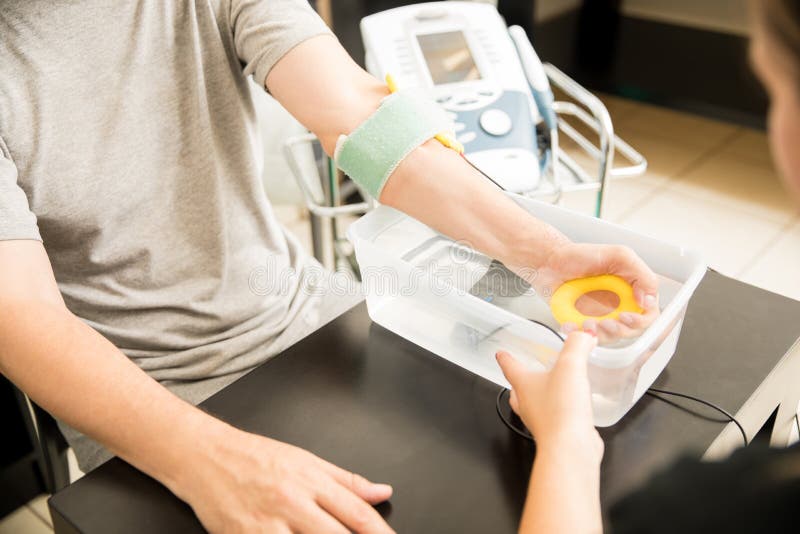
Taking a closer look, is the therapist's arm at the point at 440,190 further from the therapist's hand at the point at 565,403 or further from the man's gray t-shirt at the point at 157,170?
the therapist's hand at the point at 565,403

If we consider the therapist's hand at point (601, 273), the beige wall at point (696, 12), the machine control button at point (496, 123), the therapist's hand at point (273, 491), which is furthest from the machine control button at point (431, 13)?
the beige wall at point (696, 12)

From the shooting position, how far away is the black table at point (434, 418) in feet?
2.13

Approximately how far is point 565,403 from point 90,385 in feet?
1.42

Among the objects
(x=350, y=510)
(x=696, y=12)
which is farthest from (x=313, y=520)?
(x=696, y=12)

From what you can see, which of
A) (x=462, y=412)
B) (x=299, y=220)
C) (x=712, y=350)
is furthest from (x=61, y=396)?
(x=299, y=220)

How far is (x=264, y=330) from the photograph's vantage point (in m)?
0.99

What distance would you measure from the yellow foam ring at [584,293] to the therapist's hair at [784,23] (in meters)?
0.36

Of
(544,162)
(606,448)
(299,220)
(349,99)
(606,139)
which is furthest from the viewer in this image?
(299,220)

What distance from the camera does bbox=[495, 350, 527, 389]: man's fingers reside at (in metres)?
0.68

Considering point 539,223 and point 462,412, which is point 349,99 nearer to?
point 539,223

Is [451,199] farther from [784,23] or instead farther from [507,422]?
[784,23]

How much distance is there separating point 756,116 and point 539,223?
199 centimetres

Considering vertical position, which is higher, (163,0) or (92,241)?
(163,0)

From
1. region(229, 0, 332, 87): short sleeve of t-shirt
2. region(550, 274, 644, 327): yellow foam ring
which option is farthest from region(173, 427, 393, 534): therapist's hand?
region(229, 0, 332, 87): short sleeve of t-shirt
